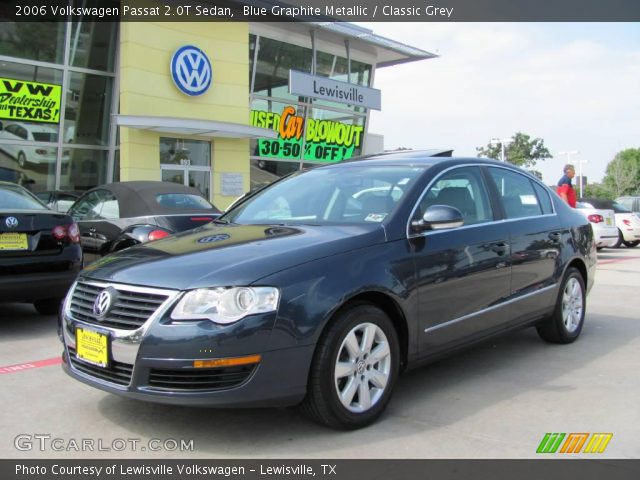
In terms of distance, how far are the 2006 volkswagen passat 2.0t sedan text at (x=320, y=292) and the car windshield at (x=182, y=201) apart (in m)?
3.31

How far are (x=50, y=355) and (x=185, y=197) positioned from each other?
3.56 metres

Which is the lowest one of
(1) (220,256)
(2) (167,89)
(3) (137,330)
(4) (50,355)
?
(4) (50,355)

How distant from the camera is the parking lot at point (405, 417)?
3.38 m

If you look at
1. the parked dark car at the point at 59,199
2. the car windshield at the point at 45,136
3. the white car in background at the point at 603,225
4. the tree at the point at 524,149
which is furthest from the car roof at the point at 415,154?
the tree at the point at 524,149

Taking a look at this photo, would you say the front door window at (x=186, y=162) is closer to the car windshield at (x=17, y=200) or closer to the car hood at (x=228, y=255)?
the car windshield at (x=17, y=200)

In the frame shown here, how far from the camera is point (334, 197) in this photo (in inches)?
178

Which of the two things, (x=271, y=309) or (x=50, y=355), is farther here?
(x=50, y=355)


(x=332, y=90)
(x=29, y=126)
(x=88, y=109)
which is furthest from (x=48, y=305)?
(x=332, y=90)

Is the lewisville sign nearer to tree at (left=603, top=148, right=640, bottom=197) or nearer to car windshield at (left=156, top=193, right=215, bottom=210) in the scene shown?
car windshield at (left=156, top=193, right=215, bottom=210)

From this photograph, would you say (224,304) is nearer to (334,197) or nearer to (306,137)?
(334,197)

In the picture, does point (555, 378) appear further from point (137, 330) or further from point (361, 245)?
point (137, 330)
